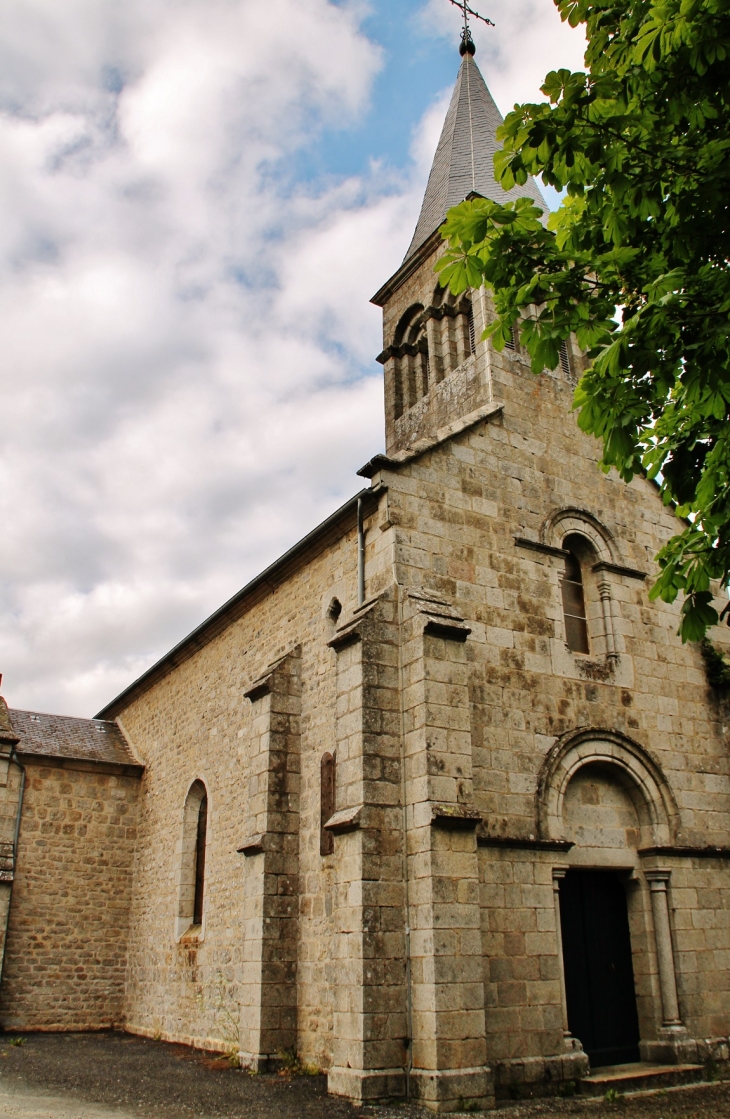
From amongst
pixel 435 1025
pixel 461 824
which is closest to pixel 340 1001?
pixel 435 1025

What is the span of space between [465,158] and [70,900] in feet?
52.4

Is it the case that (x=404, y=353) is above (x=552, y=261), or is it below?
above

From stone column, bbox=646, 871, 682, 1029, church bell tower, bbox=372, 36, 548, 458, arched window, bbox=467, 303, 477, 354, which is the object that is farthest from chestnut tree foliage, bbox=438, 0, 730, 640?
arched window, bbox=467, 303, 477, 354

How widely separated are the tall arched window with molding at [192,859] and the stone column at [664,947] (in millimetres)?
7179

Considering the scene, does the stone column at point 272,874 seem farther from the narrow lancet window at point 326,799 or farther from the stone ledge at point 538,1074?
the stone ledge at point 538,1074

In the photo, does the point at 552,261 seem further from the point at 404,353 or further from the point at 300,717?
the point at 404,353

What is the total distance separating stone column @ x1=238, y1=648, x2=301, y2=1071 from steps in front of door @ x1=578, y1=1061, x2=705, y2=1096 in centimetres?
340

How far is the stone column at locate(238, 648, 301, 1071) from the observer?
10.2 meters

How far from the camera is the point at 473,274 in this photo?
19.7 feet

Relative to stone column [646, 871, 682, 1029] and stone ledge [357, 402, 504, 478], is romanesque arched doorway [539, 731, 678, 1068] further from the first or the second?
stone ledge [357, 402, 504, 478]

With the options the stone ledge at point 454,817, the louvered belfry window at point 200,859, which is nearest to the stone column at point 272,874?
the stone ledge at point 454,817

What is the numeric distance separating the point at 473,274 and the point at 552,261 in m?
0.58

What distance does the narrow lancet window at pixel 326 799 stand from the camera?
10414 mm

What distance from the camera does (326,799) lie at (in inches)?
416
